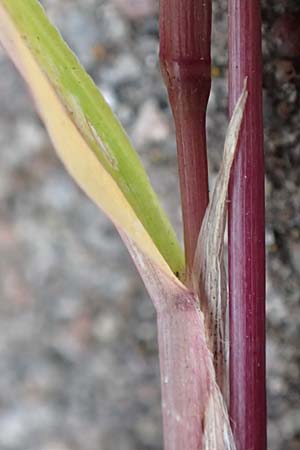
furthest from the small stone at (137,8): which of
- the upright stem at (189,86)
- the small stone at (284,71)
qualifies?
the upright stem at (189,86)

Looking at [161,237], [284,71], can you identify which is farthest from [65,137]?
[284,71]

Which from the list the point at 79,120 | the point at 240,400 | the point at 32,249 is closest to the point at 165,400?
the point at 240,400

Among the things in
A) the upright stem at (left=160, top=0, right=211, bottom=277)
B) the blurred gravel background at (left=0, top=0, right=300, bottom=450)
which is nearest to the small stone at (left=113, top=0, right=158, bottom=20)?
the blurred gravel background at (left=0, top=0, right=300, bottom=450)

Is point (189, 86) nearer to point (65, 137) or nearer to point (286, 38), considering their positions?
point (65, 137)

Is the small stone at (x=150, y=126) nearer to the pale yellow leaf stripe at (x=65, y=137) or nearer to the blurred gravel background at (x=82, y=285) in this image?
the blurred gravel background at (x=82, y=285)

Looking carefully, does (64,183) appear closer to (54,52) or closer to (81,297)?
(81,297)

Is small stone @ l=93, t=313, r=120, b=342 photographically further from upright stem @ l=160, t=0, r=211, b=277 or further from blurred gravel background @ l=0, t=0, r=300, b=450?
upright stem @ l=160, t=0, r=211, b=277
